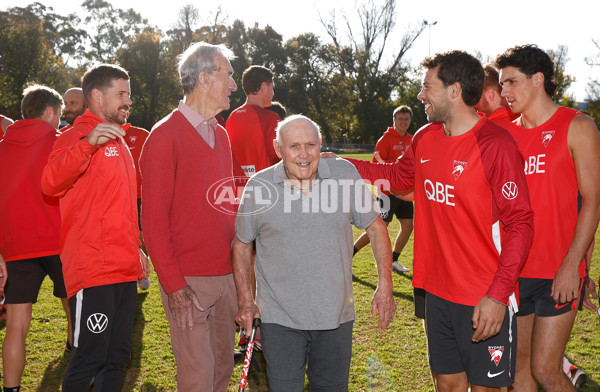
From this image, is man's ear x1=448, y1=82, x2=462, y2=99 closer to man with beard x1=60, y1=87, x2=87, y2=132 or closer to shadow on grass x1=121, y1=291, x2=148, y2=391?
shadow on grass x1=121, y1=291, x2=148, y2=391

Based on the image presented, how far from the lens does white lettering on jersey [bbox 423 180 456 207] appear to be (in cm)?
282

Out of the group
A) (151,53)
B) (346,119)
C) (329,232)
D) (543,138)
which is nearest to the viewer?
(329,232)

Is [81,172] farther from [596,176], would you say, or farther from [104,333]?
[596,176]

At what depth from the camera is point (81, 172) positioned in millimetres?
2873

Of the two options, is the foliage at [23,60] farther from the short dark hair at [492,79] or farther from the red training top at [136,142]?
the short dark hair at [492,79]

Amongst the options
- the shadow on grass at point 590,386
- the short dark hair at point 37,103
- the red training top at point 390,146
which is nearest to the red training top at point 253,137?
the short dark hair at point 37,103

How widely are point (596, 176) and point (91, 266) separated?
3.12 m

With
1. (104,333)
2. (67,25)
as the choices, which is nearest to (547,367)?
(104,333)

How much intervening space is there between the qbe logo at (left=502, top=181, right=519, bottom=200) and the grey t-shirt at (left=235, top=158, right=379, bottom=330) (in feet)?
2.38

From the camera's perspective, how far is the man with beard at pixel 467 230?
258 cm

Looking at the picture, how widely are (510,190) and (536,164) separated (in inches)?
32.6

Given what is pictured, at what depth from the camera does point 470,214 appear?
2764 mm

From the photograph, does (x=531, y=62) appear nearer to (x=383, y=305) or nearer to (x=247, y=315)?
(x=383, y=305)

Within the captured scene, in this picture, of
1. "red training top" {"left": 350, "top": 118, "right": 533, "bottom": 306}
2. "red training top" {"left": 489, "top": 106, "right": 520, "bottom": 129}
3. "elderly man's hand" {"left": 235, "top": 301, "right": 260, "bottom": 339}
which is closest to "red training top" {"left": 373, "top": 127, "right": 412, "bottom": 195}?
"red training top" {"left": 489, "top": 106, "right": 520, "bottom": 129}
